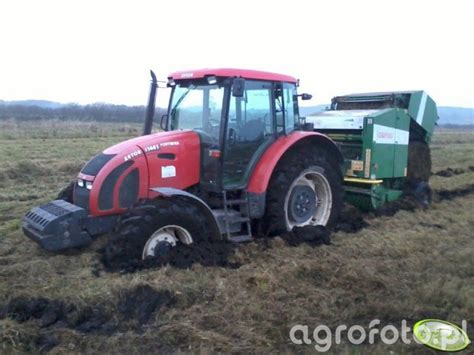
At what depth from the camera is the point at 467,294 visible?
4762 millimetres

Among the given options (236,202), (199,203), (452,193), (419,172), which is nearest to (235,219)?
(236,202)

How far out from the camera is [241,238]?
6.08 m

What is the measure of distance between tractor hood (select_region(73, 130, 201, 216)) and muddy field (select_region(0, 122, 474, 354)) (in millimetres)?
602

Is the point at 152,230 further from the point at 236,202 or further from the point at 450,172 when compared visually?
the point at 450,172

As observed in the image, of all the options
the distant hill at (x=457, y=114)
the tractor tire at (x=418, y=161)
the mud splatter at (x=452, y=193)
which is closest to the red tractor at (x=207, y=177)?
the tractor tire at (x=418, y=161)

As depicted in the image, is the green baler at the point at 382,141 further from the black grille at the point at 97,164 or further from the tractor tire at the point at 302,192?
the black grille at the point at 97,164

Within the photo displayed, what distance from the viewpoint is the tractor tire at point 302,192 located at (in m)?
6.39

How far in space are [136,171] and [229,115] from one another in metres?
1.30

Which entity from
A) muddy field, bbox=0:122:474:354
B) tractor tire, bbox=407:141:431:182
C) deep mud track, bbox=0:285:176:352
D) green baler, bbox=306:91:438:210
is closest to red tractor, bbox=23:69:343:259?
muddy field, bbox=0:122:474:354


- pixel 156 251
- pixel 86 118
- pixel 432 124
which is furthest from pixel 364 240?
pixel 86 118

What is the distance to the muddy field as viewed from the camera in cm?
391

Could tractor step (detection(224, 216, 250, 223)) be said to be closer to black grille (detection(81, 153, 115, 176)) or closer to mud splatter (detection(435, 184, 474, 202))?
black grille (detection(81, 153, 115, 176))

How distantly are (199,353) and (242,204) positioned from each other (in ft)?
9.04

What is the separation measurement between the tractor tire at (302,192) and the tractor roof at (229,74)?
3.34 feet
